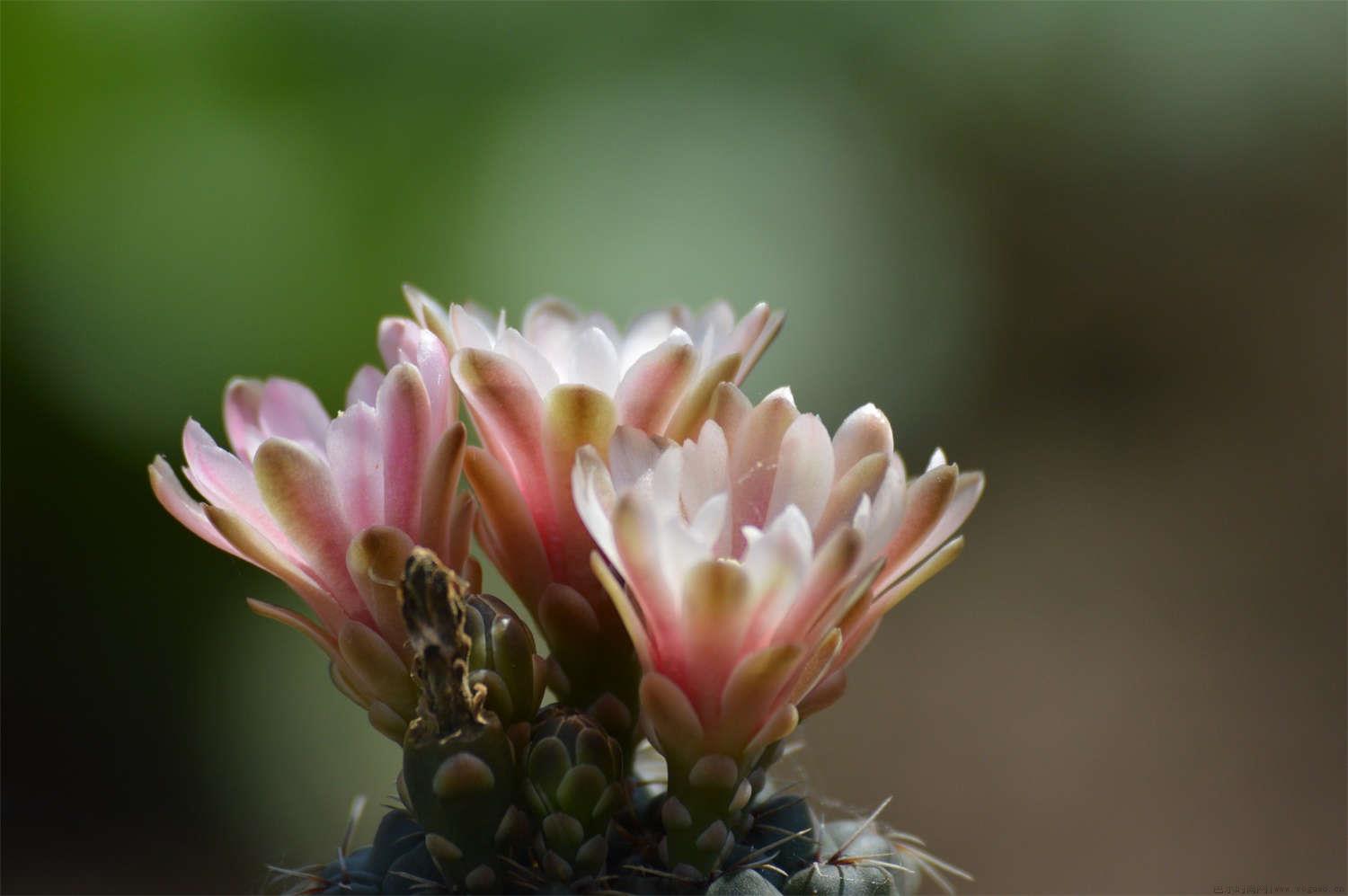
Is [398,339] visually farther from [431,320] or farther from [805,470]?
[805,470]

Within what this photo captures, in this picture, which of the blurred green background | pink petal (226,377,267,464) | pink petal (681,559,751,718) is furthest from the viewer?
the blurred green background

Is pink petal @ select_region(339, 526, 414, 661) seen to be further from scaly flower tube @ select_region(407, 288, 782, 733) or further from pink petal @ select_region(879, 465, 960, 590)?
pink petal @ select_region(879, 465, 960, 590)

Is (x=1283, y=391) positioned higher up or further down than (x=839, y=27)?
further down

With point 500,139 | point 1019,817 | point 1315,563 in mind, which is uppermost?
point 500,139

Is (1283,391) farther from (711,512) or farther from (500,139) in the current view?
(711,512)

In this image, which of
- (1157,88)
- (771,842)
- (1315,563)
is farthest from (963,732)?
(771,842)

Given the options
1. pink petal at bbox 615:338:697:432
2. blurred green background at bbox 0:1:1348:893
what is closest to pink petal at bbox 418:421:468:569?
pink petal at bbox 615:338:697:432
